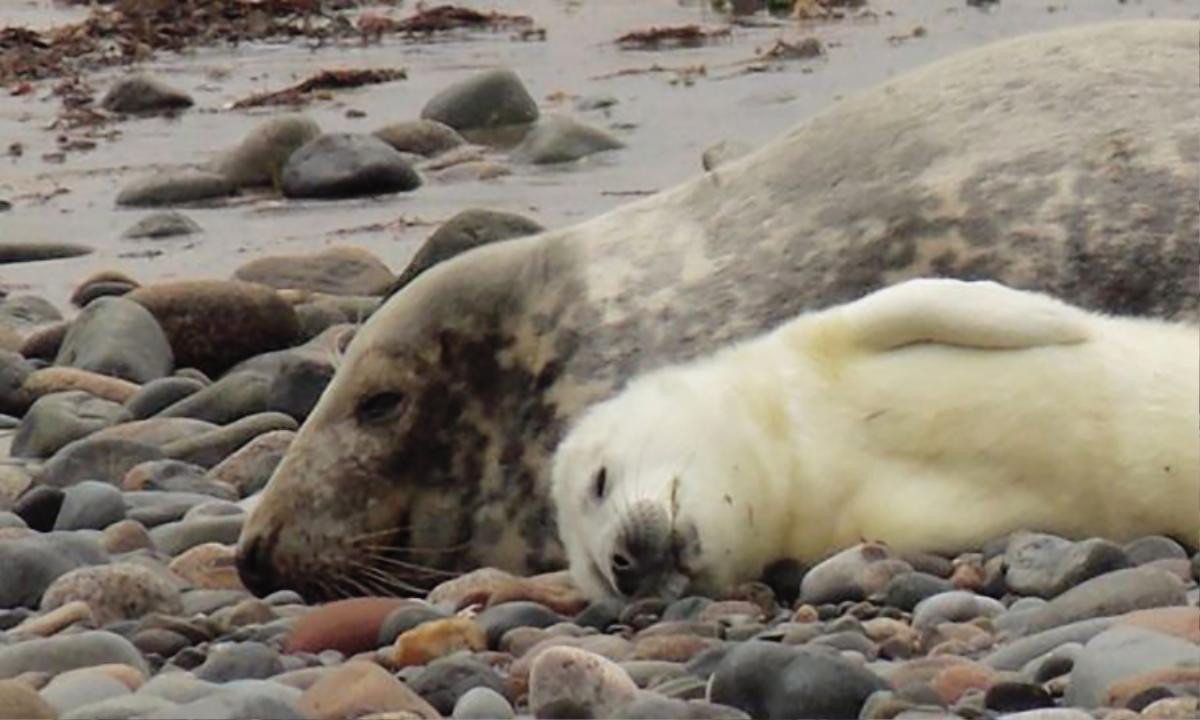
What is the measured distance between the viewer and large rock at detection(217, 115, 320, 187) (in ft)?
41.6

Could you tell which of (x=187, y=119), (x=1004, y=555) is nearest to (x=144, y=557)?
(x=1004, y=555)

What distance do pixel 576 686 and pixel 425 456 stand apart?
77.1 inches

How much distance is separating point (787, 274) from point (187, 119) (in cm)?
884

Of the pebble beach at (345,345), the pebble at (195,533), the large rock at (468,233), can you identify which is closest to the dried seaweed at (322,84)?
the pebble beach at (345,345)

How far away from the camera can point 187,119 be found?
14867 mm

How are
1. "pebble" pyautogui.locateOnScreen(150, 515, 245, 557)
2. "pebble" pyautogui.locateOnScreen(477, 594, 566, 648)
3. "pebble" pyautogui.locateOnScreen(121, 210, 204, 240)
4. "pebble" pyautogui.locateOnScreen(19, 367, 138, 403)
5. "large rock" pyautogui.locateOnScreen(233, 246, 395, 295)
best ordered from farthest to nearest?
"pebble" pyautogui.locateOnScreen(121, 210, 204, 240) < "large rock" pyautogui.locateOnScreen(233, 246, 395, 295) < "pebble" pyautogui.locateOnScreen(19, 367, 138, 403) < "pebble" pyautogui.locateOnScreen(150, 515, 245, 557) < "pebble" pyautogui.locateOnScreen(477, 594, 566, 648)

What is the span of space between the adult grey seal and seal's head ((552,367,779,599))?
23.4 inches

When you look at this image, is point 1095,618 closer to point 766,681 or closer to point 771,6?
point 766,681

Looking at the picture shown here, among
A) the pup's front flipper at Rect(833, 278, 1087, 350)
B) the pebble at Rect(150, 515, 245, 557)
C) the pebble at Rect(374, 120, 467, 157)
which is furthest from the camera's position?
the pebble at Rect(374, 120, 467, 157)

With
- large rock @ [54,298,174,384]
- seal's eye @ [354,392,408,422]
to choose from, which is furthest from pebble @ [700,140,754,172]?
seal's eye @ [354,392,408,422]

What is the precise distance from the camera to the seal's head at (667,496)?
17.5ft

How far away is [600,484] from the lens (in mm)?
5508

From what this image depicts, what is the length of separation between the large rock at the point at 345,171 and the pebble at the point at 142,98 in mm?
2878

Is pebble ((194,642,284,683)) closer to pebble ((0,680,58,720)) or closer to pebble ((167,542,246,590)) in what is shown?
pebble ((0,680,58,720))
